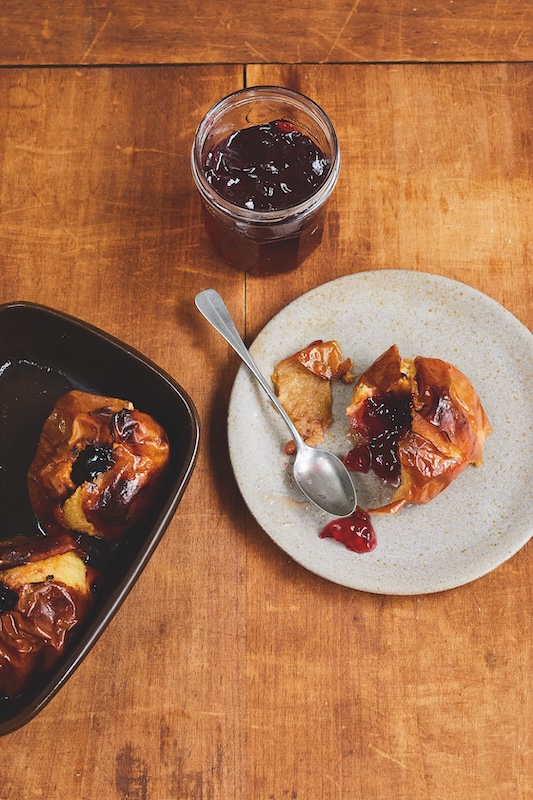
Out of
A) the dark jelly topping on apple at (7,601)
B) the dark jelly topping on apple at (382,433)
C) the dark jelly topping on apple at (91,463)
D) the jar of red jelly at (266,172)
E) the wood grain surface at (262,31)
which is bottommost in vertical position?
the dark jelly topping on apple at (7,601)

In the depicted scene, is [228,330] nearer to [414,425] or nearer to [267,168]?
[267,168]

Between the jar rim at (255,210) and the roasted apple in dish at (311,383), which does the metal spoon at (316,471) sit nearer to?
the roasted apple in dish at (311,383)

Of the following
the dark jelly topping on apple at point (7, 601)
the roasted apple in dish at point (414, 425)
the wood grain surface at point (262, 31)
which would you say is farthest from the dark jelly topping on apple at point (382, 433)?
the wood grain surface at point (262, 31)

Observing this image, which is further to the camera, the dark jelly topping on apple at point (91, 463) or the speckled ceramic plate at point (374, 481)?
the speckled ceramic plate at point (374, 481)

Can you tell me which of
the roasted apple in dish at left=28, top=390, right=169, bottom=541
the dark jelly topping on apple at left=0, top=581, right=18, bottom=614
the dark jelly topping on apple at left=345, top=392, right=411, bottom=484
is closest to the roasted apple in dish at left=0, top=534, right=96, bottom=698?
the dark jelly topping on apple at left=0, top=581, right=18, bottom=614

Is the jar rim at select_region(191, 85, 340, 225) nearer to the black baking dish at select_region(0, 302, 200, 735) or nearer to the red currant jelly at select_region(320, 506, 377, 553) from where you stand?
the black baking dish at select_region(0, 302, 200, 735)

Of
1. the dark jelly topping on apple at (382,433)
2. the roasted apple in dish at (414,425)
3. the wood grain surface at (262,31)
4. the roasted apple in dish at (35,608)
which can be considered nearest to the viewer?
the roasted apple in dish at (35,608)

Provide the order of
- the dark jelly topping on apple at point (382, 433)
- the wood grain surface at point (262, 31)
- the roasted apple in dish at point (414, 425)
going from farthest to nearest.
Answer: the wood grain surface at point (262, 31) → the dark jelly topping on apple at point (382, 433) → the roasted apple in dish at point (414, 425)

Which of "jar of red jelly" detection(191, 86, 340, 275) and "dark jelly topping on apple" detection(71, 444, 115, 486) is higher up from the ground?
"jar of red jelly" detection(191, 86, 340, 275)
